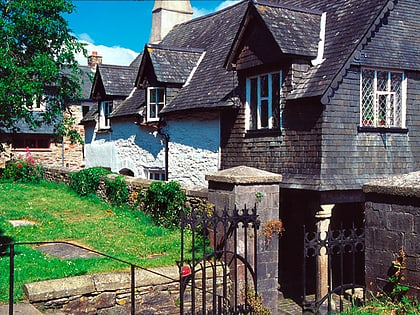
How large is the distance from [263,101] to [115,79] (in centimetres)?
1169

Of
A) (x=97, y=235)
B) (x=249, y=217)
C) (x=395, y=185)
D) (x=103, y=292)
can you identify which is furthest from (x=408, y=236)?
(x=97, y=235)

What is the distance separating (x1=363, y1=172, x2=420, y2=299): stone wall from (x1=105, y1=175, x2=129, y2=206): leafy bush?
34.5 ft

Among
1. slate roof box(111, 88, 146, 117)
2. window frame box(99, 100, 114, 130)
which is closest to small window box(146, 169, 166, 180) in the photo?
slate roof box(111, 88, 146, 117)

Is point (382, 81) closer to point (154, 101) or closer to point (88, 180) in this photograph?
point (154, 101)

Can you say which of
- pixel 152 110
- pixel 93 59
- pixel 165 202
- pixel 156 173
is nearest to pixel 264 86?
pixel 165 202

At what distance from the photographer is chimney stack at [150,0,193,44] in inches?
1126

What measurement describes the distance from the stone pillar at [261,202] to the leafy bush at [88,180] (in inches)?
388

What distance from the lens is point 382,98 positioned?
14.1m

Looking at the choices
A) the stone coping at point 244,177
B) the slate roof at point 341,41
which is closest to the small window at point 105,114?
the slate roof at point 341,41

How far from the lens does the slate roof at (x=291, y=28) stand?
13781mm

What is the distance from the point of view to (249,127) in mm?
15664

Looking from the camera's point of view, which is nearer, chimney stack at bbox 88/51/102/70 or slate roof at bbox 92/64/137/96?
slate roof at bbox 92/64/137/96

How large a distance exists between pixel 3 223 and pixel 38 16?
6.14 meters

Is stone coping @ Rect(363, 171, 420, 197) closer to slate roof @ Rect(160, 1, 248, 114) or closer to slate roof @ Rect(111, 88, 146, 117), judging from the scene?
slate roof @ Rect(160, 1, 248, 114)
